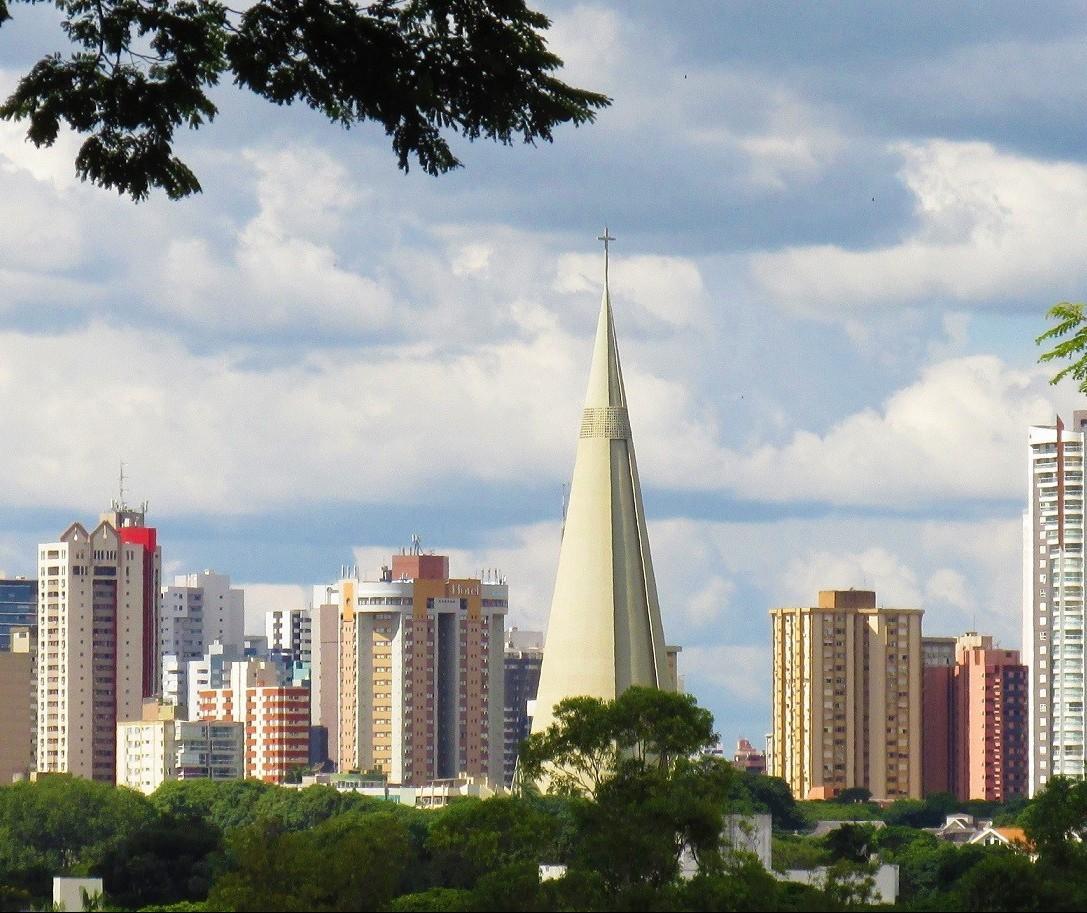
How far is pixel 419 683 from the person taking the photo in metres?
133

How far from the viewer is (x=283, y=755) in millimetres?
138750

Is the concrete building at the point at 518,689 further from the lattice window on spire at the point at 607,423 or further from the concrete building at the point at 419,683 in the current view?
the lattice window on spire at the point at 607,423

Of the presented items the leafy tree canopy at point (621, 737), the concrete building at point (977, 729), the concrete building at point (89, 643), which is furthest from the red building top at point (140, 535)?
the leafy tree canopy at point (621, 737)

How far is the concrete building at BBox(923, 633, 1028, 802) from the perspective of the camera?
137125 mm

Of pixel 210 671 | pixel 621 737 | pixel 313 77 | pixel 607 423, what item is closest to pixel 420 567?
pixel 210 671

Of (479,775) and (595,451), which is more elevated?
(595,451)

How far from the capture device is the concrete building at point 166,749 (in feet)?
411

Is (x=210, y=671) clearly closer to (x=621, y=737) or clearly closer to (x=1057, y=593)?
(x=1057, y=593)

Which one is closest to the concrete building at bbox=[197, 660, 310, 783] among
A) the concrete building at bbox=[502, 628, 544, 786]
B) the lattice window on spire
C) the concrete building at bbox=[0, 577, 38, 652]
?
the concrete building at bbox=[502, 628, 544, 786]

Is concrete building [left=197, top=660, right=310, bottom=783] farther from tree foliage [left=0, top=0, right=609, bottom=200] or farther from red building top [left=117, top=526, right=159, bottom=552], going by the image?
tree foliage [left=0, top=0, right=609, bottom=200]

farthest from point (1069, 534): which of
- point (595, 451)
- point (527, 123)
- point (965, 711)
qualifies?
point (527, 123)

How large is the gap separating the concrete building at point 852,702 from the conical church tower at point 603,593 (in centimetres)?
5614

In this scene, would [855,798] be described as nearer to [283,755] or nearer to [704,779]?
[283,755]

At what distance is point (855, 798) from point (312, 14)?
111 metres
